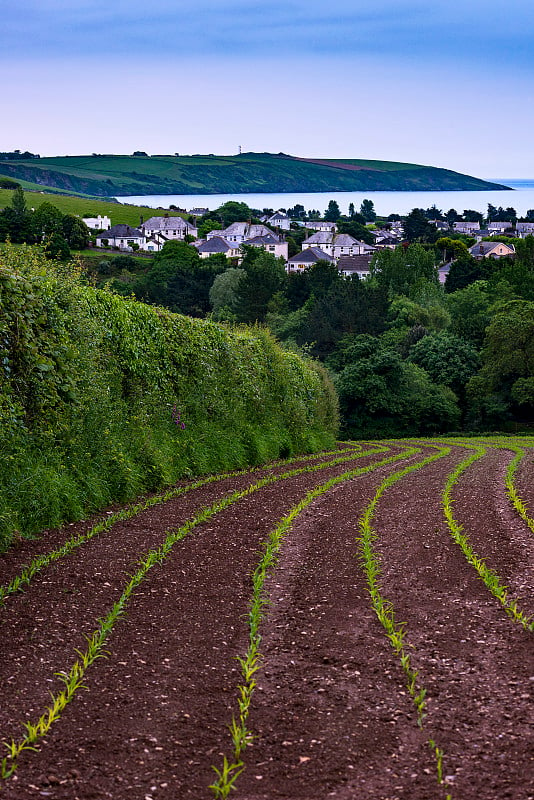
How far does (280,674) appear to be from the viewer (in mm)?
6355

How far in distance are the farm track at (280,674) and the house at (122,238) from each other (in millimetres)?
154227

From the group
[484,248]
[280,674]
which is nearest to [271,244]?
[484,248]

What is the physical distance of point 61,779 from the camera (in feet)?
16.0

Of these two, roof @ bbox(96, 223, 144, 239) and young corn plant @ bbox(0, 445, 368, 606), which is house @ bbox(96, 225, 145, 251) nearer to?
roof @ bbox(96, 223, 144, 239)

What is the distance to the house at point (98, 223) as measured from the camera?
17675cm

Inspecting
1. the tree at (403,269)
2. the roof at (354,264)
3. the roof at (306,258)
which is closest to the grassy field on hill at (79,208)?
the roof at (306,258)

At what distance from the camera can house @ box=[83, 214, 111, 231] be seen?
177 metres

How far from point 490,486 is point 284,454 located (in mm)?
8834

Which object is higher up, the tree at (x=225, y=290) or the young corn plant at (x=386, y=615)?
the young corn plant at (x=386, y=615)

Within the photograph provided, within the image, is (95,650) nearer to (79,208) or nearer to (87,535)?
(87,535)

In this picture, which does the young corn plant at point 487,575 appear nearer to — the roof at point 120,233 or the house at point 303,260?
the roof at point 120,233

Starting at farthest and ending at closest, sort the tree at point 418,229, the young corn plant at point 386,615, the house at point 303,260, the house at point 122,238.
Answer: the tree at point 418,229
the house at point 303,260
the house at point 122,238
the young corn plant at point 386,615

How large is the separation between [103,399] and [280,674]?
848 cm

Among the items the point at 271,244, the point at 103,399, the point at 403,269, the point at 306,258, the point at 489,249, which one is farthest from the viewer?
the point at 489,249
